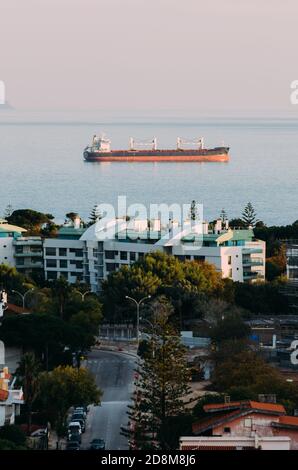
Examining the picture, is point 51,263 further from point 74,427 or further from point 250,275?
point 74,427

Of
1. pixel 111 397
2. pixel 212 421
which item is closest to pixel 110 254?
pixel 111 397

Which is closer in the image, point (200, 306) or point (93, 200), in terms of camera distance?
point (200, 306)

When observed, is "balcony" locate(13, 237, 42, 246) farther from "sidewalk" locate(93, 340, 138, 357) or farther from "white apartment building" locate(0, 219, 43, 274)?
"sidewalk" locate(93, 340, 138, 357)
